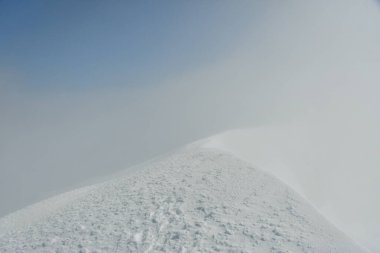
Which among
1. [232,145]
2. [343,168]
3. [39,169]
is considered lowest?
[343,168]

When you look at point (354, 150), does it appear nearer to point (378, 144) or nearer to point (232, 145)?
point (378, 144)

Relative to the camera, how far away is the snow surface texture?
46.5ft

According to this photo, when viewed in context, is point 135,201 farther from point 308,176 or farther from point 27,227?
point 308,176

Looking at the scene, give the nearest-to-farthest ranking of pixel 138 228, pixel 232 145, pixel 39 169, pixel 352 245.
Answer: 1. pixel 352 245
2. pixel 138 228
3. pixel 232 145
4. pixel 39 169

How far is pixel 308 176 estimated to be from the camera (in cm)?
4062

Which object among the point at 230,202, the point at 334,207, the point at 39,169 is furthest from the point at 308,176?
the point at 39,169

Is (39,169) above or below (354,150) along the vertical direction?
above

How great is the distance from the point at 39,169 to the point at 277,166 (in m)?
134

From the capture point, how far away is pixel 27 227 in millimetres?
19125

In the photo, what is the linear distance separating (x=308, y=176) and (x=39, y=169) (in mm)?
133438

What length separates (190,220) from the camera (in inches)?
624

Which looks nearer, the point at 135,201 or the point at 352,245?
the point at 352,245

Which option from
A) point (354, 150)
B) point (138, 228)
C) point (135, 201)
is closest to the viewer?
point (138, 228)

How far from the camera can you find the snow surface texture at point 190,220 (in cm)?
1418
